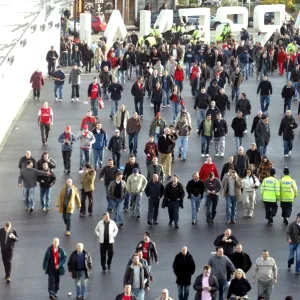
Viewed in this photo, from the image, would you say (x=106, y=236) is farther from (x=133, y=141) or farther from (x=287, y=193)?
(x=133, y=141)

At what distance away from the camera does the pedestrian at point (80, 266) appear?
20.7m

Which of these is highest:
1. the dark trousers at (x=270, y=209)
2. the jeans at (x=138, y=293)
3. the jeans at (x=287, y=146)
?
the jeans at (x=287, y=146)

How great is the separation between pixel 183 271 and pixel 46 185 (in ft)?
19.7

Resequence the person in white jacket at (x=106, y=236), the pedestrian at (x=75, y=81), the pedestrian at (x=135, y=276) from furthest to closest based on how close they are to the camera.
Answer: the pedestrian at (x=75, y=81) → the person in white jacket at (x=106, y=236) → the pedestrian at (x=135, y=276)

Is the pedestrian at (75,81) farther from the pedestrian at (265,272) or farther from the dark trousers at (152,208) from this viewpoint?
the pedestrian at (265,272)

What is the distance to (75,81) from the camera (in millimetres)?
37062

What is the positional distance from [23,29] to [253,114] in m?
7.35

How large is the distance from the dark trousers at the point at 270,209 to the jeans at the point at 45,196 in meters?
4.66

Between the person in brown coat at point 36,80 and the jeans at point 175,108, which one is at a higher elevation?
the person in brown coat at point 36,80

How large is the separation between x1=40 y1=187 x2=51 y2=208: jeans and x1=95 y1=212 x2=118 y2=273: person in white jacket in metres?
3.80

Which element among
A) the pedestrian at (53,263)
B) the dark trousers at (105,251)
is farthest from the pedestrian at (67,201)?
the pedestrian at (53,263)

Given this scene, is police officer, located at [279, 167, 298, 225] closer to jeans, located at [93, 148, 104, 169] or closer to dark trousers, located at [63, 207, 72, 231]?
dark trousers, located at [63, 207, 72, 231]

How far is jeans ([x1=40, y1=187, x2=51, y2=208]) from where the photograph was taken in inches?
1014

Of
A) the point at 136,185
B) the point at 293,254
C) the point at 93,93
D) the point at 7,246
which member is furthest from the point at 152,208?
the point at 93,93
